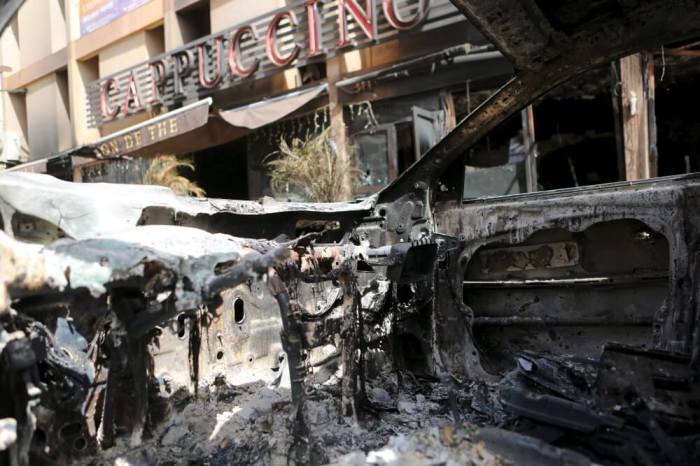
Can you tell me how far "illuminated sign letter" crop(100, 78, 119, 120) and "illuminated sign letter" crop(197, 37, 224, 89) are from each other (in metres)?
2.99

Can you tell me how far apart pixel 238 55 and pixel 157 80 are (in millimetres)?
2411

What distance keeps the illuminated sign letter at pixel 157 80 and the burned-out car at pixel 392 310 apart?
835 centimetres

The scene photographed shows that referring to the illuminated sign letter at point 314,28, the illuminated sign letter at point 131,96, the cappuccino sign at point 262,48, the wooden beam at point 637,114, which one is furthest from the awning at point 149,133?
the wooden beam at point 637,114

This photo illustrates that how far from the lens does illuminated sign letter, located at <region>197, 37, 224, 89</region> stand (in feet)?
31.1

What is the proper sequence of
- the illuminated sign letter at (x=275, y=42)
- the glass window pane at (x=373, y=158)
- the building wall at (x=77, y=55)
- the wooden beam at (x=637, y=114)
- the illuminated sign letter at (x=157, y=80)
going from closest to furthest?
the wooden beam at (x=637, y=114) → the glass window pane at (x=373, y=158) → the illuminated sign letter at (x=275, y=42) → the building wall at (x=77, y=55) → the illuminated sign letter at (x=157, y=80)

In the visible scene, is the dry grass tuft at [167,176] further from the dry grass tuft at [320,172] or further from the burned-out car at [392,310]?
the burned-out car at [392,310]

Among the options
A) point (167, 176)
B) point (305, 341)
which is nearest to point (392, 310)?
point (305, 341)

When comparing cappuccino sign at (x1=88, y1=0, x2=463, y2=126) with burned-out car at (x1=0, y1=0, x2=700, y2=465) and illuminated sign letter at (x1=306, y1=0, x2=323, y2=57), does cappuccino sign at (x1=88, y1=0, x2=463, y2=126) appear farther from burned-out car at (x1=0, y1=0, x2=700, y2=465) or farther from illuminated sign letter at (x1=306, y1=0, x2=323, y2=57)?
burned-out car at (x1=0, y1=0, x2=700, y2=465)

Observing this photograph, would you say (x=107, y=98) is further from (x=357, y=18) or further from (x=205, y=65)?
(x=357, y=18)

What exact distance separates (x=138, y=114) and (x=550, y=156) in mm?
8992

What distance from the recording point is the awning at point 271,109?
817cm

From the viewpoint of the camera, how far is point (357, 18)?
25.3 ft

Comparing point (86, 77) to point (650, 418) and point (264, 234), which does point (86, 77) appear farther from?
point (650, 418)

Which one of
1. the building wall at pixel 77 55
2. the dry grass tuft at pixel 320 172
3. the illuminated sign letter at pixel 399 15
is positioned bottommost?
the dry grass tuft at pixel 320 172
